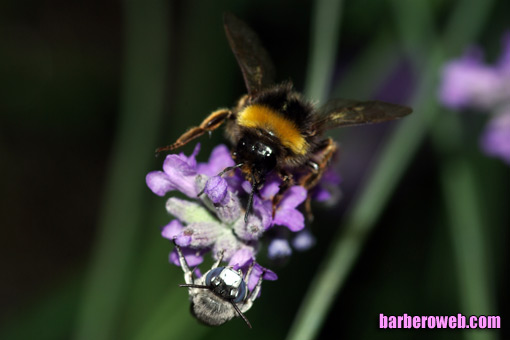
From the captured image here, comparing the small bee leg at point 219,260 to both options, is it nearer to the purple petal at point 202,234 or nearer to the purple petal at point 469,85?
the purple petal at point 202,234

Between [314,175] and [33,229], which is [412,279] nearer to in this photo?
[314,175]

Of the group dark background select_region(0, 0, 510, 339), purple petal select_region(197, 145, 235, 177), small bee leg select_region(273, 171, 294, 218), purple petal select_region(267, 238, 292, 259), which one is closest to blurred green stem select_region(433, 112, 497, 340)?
dark background select_region(0, 0, 510, 339)

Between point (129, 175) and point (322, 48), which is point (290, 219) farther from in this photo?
point (129, 175)

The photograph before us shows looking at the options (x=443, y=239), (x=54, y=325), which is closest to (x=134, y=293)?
(x=54, y=325)

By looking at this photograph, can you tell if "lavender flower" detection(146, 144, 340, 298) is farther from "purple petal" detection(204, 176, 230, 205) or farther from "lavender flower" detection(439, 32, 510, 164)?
"lavender flower" detection(439, 32, 510, 164)

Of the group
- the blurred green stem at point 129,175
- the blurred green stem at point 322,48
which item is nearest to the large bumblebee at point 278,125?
the blurred green stem at point 322,48

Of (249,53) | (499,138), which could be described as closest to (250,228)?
(249,53)
